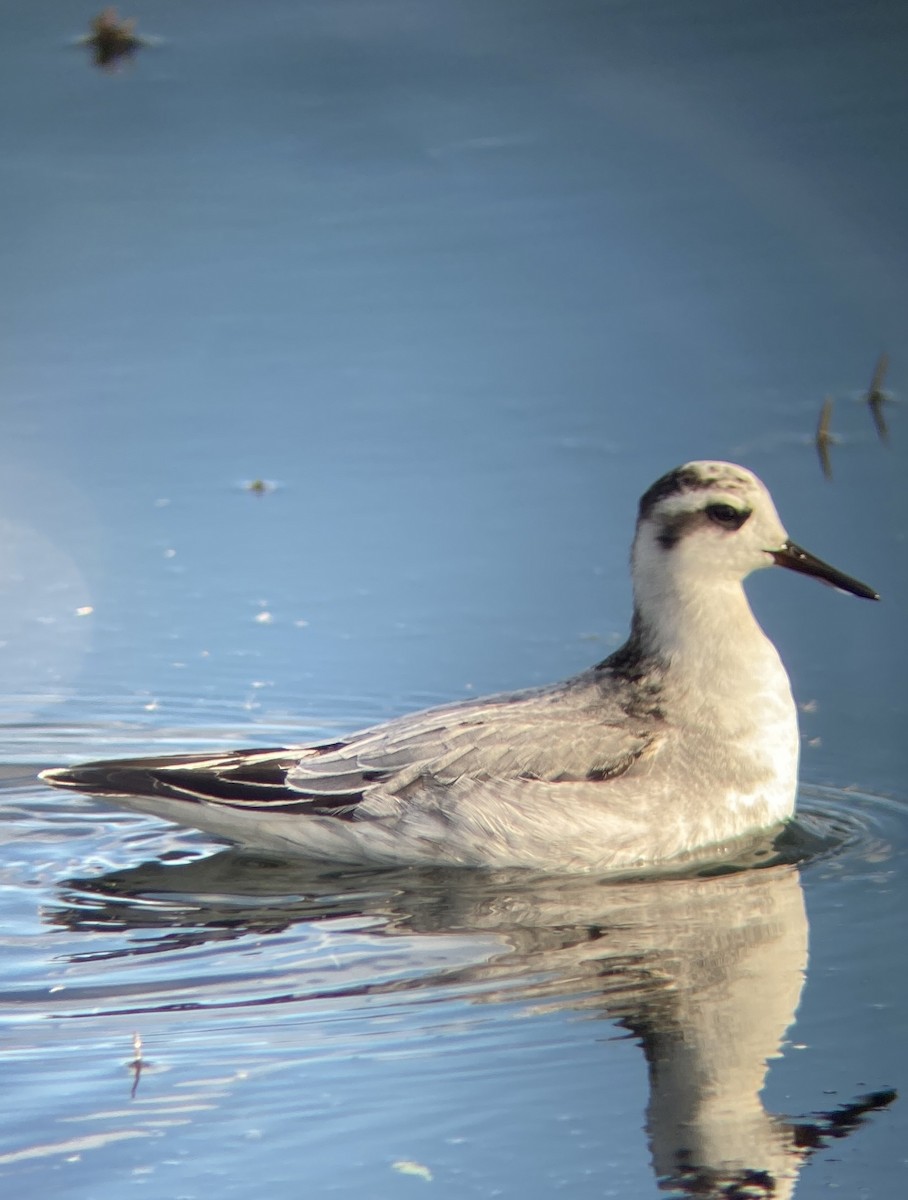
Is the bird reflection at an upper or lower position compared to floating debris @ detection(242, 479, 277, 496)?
lower

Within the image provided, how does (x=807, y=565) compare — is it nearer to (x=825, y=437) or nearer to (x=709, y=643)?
(x=709, y=643)

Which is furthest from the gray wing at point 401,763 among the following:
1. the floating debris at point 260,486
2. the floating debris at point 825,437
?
the floating debris at point 825,437

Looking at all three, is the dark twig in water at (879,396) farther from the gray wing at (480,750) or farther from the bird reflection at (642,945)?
the bird reflection at (642,945)

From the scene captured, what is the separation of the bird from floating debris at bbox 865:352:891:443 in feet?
10.9

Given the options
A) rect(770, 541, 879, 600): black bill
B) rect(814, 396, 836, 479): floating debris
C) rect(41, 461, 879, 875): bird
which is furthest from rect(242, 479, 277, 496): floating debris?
rect(770, 541, 879, 600): black bill

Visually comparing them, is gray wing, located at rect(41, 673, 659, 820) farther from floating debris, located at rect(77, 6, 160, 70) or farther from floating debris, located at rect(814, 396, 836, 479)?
floating debris, located at rect(77, 6, 160, 70)

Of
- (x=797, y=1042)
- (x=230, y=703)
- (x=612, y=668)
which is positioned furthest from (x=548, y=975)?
(x=230, y=703)

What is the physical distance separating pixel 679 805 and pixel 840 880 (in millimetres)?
692

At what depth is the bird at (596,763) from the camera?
7738 millimetres

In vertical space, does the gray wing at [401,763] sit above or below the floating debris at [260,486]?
below

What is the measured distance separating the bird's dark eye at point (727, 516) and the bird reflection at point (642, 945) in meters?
1.38

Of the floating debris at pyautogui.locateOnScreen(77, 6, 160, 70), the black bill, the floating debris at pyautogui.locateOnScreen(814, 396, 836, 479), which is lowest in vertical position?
the black bill

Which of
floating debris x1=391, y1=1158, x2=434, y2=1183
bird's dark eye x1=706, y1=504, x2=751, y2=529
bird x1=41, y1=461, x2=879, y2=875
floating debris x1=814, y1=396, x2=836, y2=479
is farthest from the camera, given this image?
floating debris x1=814, y1=396, x2=836, y2=479

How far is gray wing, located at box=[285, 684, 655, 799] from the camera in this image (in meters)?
7.86
